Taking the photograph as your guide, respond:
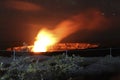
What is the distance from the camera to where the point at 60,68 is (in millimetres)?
7680

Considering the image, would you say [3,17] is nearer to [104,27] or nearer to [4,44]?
[4,44]

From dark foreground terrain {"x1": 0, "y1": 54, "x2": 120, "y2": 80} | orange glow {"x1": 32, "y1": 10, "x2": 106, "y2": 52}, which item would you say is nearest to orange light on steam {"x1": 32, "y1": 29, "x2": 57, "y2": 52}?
orange glow {"x1": 32, "y1": 10, "x2": 106, "y2": 52}

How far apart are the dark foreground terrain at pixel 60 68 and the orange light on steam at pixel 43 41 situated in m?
0.74

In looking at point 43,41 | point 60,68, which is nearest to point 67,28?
point 43,41

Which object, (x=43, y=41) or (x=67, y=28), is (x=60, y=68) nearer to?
(x=43, y=41)

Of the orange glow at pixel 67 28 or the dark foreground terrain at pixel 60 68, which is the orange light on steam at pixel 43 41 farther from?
the dark foreground terrain at pixel 60 68

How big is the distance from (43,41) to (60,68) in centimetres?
171

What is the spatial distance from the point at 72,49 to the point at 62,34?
1.83ft

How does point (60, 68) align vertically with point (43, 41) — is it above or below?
below

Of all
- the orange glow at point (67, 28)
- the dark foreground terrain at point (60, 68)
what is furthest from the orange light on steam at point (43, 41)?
the dark foreground terrain at point (60, 68)

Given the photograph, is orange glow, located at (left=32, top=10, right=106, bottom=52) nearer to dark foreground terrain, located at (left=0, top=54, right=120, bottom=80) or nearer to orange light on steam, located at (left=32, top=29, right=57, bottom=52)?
orange light on steam, located at (left=32, top=29, right=57, bottom=52)

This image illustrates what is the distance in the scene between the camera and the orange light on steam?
9117 mm

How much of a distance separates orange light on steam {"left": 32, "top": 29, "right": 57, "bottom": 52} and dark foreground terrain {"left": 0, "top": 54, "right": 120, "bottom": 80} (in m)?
0.74

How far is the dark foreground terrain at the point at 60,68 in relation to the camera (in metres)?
7.67
